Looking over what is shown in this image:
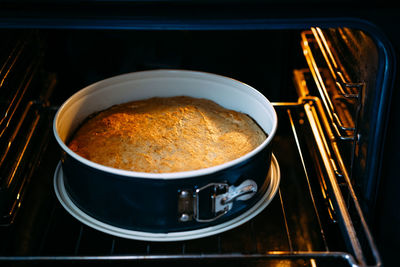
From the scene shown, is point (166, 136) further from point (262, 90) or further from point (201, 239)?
point (262, 90)

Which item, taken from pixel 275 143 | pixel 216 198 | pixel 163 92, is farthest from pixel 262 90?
pixel 216 198

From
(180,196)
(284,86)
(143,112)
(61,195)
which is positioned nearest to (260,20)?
(180,196)

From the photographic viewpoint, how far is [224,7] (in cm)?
92

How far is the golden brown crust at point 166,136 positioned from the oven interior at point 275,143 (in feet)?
0.73

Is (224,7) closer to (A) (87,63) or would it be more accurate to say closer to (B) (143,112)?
(B) (143,112)

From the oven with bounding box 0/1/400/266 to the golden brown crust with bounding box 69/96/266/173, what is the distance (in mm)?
207

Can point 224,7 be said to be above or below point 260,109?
below

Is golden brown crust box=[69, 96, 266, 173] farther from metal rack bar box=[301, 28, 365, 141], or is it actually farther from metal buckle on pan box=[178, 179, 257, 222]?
metal rack bar box=[301, 28, 365, 141]

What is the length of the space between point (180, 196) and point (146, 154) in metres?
0.22

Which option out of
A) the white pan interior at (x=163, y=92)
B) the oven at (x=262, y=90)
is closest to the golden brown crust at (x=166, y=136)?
the white pan interior at (x=163, y=92)

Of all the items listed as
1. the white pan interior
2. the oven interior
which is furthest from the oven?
the white pan interior

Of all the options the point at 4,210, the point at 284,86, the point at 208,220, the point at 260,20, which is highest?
the point at 284,86

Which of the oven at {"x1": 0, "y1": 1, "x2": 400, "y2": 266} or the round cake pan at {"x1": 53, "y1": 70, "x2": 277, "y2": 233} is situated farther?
the round cake pan at {"x1": 53, "y1": 70, "x2": 277, "y2": 233}

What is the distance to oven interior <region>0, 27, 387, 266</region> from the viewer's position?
108 cm
